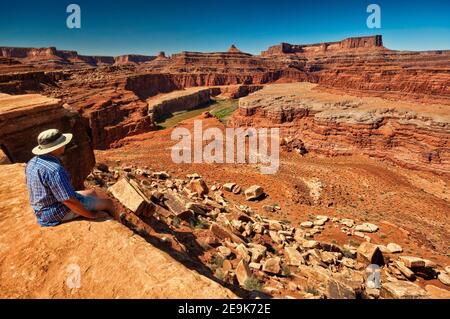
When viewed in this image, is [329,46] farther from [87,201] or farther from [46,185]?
[46,185]

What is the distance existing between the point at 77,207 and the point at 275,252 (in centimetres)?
755

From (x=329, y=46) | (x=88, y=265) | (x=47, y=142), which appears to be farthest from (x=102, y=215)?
(x=329, y=46)

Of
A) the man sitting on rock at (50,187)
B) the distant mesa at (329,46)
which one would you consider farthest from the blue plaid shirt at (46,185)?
the distant mesa at (329,46)

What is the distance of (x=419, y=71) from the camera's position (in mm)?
40000

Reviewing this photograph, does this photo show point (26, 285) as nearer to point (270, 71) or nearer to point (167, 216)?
point (167, 216)

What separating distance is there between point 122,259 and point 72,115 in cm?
795

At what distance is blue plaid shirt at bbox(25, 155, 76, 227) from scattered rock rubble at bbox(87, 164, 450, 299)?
314cm

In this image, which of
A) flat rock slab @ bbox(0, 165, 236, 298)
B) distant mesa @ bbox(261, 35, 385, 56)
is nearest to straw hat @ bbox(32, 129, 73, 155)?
flat rock slab @ bbox(0, 165, 236, 298)

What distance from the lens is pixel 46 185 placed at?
14.0 ft

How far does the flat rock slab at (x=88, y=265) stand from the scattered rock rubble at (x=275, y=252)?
297 centimetres

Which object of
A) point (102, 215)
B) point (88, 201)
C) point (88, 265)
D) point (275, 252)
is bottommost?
point (275, 252)

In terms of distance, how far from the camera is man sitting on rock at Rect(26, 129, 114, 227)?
421cm

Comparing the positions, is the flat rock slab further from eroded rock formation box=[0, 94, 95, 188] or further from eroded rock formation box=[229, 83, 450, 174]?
eroded rock formation box=[229, 83, 450, 174]
